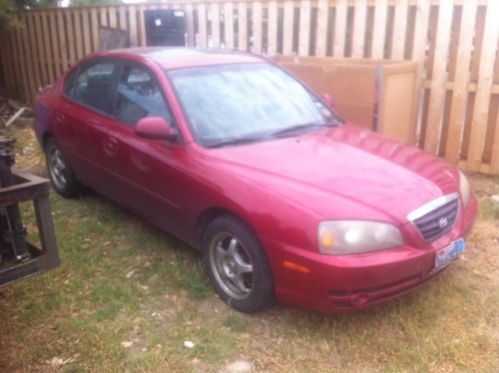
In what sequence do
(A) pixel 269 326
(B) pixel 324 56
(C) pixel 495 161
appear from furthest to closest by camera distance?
(B) pixel 324 56, (C) pixel 495 161, (A) pixel 269 326

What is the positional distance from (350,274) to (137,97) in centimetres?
238

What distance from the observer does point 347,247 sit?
117 inches

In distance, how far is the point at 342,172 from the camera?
11.2ft

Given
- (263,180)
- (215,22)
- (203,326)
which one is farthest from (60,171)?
(215,22)

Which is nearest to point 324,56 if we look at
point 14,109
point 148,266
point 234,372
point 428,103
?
point 428,103

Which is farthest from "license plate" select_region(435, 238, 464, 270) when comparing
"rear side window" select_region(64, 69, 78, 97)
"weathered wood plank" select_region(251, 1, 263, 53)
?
"weathered wood plank" select_region(251, 1, 263, 53)

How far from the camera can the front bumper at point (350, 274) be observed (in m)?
2.94

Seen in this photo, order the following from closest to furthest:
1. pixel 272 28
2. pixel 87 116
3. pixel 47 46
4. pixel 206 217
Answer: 1. pixel 206 217
2. pixel 87 116
3. pixel 272 28
4. pixel 47 46

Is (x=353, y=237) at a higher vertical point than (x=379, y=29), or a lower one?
lower

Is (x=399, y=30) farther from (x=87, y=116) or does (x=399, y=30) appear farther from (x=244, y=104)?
(x=87, y=116)

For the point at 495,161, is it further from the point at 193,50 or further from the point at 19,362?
the point at 19,362

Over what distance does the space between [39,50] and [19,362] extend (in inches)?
363

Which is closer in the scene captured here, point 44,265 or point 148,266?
point 44,265

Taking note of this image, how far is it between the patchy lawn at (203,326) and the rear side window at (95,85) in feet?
4.65
